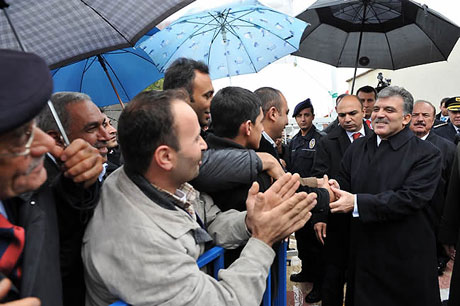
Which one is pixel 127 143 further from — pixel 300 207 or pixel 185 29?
pixel 185 29

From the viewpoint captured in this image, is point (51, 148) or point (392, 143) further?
point (392, 143)

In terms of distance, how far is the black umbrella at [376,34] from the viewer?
13.3 ft

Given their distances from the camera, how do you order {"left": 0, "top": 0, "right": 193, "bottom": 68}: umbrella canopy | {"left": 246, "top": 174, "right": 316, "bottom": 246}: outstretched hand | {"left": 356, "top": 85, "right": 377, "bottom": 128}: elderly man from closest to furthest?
{"left": 246, "top": 174, "right": 316, "bottom": 246}: outstretched hand → {"left": 0, "top": 0, "right": 193, "bottom": 68}: umbrella canopy → {"left": 356, "top": 85, "right": 377, "bottom": 128}: elderly man

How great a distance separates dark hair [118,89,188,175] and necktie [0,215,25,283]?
50 centimetres

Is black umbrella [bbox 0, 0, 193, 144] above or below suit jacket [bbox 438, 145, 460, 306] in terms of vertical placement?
above

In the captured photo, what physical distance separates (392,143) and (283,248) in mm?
1518

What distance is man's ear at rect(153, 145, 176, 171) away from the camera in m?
1.38

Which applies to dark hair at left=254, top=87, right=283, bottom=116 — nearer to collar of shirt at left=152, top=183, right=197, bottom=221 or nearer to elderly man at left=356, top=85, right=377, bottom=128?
collar of shirt at left=152, top=183, right=197, bottom=221

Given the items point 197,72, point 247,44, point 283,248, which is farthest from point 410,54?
point 283,248

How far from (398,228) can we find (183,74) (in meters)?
2.11

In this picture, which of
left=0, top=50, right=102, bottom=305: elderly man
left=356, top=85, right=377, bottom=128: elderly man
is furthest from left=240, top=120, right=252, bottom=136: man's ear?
left=356, top=85, right=377, bottom=128: elderly man

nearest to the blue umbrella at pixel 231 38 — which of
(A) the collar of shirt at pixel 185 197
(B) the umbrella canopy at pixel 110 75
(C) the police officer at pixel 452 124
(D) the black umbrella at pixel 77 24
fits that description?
(B) the umbrella canopy at pixel 110 75

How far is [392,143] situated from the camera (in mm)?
2871

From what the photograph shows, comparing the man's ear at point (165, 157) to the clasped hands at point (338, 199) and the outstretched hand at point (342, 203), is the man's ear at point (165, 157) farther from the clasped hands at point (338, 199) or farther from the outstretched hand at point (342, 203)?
the outstretched hand at point (342, 203)
